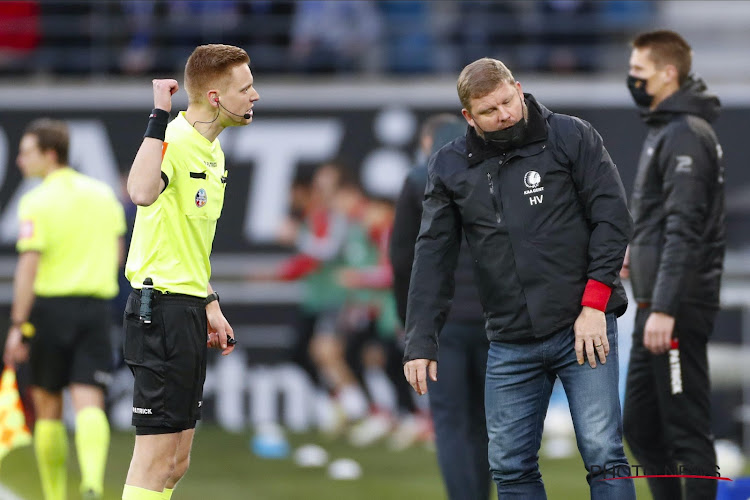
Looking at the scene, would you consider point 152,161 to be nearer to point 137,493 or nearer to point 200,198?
point 200,198

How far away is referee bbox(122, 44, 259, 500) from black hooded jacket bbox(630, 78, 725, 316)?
2078 mm

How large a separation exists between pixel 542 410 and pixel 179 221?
160cm

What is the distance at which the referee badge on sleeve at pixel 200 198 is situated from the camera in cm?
487

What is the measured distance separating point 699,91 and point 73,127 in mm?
7386

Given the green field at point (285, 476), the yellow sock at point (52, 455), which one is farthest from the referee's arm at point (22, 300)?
the green field at point (285, 476)

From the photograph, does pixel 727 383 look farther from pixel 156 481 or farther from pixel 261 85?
pixel 156 481

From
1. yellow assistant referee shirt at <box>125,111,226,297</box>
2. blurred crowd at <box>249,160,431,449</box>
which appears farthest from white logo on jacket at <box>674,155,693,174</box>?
blurred crowd at <box>249,160,431,449</box>

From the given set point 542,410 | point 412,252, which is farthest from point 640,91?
point 542,410

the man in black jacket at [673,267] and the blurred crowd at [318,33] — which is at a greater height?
the blurred crowd at [318,33]

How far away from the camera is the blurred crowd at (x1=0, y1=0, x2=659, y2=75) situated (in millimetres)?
12555

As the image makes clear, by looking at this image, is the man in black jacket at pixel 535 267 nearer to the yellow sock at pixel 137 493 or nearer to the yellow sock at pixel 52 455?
the yellow sock at pixel 137 493

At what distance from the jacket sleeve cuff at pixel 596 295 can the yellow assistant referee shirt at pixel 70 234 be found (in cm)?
372

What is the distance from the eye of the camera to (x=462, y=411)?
6.12m

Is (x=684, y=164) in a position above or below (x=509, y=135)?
below
